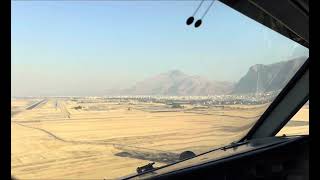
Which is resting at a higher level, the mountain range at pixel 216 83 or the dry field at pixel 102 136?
the mountain range at pixel 216 83

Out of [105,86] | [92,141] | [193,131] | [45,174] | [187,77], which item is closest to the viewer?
[105,86]

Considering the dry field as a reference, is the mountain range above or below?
above

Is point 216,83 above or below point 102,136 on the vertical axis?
above

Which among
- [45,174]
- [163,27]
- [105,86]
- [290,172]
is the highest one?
[163,27]

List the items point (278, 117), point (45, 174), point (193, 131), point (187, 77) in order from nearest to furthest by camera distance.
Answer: point (45, 174) → point (187, 77) → point (193, 131) → point (278, 117)

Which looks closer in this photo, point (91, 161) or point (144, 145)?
point (91, 161)

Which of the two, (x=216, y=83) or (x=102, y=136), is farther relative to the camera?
(x=216, y=83)

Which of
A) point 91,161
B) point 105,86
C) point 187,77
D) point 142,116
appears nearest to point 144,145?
point 142,116

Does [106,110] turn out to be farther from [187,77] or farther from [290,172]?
[290,172]
